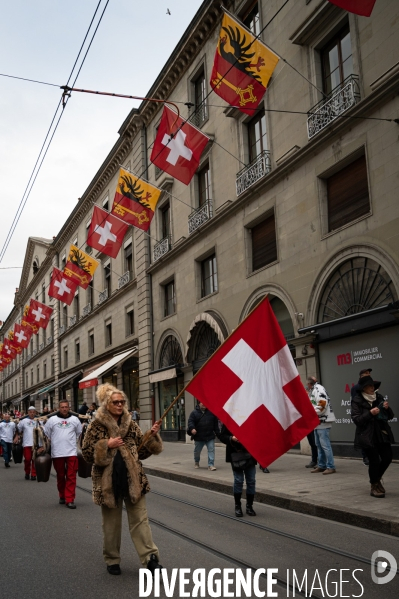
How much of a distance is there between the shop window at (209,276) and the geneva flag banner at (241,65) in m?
8.50

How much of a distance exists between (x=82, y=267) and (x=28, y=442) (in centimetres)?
1139

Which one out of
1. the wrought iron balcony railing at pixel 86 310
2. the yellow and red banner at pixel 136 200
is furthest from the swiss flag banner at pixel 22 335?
the yellow and red banner at pixel 136 200

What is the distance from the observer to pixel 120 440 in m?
5.46

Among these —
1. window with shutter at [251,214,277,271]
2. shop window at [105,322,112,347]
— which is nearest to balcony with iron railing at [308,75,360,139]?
Result: window with shutter at [251,214,277,271]

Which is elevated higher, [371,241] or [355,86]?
[355,86]

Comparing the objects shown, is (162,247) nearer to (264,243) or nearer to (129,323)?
(129,323)

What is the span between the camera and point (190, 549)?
6.45m

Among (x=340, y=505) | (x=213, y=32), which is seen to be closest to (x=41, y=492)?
(x=340, y=505)

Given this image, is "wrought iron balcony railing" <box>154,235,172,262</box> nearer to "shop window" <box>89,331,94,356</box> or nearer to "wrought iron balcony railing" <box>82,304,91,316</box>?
"wrought iron balcony railing" <box>82,304,91,316</box>

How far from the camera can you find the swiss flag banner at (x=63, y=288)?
89.5 ft

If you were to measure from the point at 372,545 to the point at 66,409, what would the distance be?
5.69 metres

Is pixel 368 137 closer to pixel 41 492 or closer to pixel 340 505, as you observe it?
pixel 340 505

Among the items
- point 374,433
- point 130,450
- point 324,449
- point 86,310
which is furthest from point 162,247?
point 130,450

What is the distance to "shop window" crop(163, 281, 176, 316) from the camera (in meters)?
25.1
